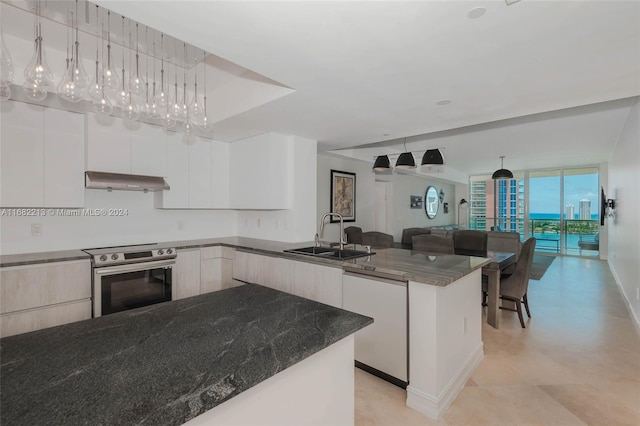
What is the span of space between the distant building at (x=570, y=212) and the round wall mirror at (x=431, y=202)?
3.41 metres

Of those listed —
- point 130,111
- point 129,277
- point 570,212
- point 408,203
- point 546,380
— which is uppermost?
point 130,111

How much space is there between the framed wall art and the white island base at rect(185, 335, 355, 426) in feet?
12.8

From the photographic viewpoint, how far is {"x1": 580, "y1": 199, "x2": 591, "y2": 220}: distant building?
27.3 feet

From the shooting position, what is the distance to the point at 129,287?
A: 2906 millimetres

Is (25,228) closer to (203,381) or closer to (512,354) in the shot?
(203,381)

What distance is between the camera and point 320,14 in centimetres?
140

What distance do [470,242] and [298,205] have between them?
2671 mm

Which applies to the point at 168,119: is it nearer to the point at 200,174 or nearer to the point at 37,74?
the point at 37,74

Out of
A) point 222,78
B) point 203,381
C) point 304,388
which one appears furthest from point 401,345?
point 222,78

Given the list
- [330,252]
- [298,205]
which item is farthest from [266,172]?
[330,252]

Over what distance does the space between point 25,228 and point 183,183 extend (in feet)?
4.81

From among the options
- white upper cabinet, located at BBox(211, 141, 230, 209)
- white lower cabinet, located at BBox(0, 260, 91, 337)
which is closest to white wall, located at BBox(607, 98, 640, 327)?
white upper cabinet, located at BBox(211, 141, 230, 209)

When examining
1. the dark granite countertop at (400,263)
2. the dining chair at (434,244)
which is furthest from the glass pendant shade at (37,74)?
the dining chair at (434,244)

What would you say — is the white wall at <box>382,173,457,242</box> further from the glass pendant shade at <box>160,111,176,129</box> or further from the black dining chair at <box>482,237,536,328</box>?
the glass pendant shade at <box>160,111,176,129</box>
